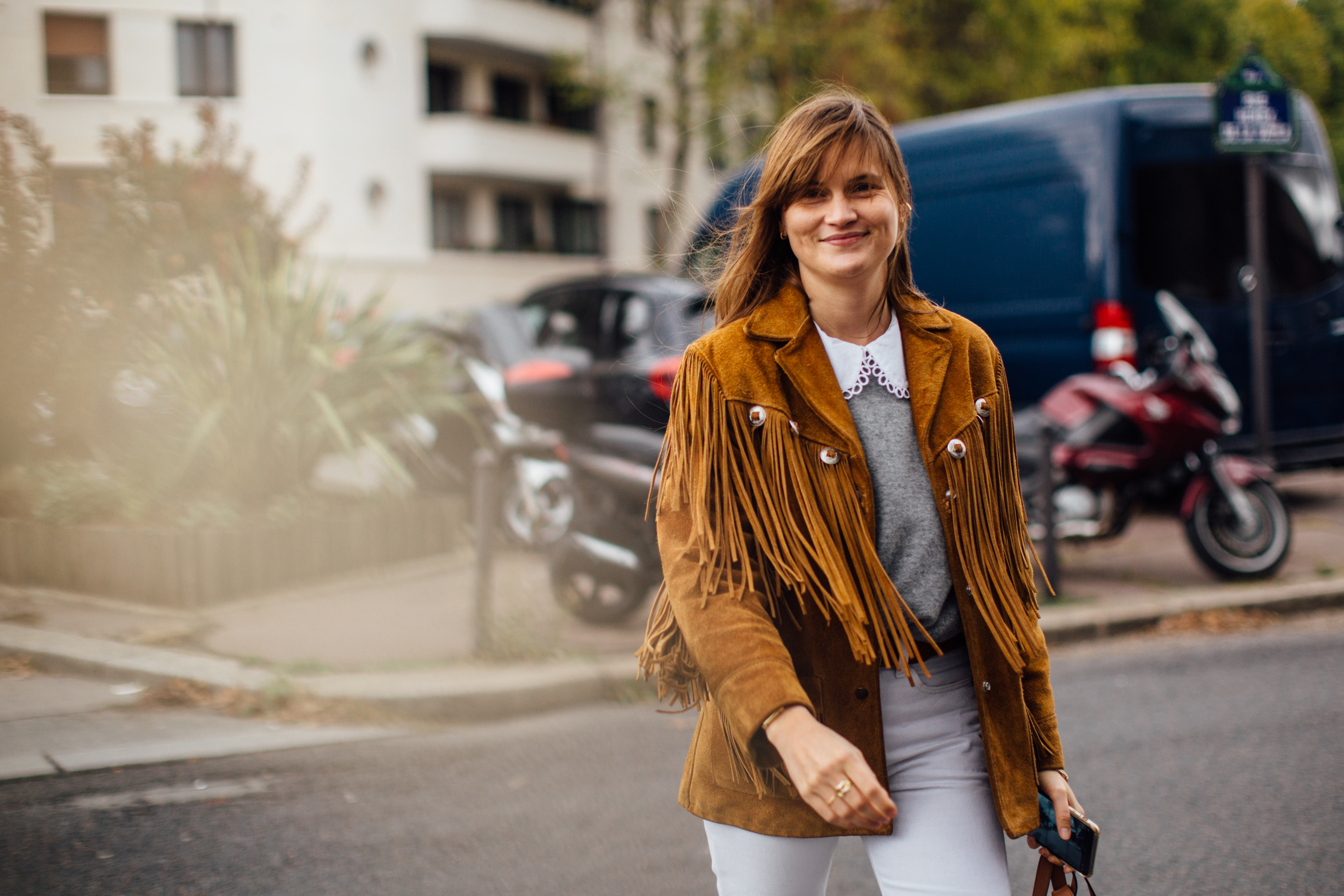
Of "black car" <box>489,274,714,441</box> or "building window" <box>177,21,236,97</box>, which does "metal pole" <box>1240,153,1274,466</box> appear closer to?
"black car" <box>489,274,714,441</box>

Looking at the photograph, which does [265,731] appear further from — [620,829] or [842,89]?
[842,89]

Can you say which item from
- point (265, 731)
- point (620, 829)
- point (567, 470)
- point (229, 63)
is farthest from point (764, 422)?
point (229, 63)

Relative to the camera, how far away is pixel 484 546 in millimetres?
5812

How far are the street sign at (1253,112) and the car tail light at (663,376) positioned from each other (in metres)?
3.89

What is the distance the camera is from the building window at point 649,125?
30406 mm

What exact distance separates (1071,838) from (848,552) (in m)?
0.58

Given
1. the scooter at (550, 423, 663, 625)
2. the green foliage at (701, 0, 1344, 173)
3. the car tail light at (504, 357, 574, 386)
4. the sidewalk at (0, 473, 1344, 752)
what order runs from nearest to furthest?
1. the sidewalk at (0, 473, 1344, 752)
2. the scooter at (550, 423, 663, 625)
3. the car tail light at (504, 357, 574, 386)
4. the green foliage at (701, 0, 1344, 173)

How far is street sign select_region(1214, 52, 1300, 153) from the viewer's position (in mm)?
8055

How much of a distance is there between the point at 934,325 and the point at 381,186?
29583 mm

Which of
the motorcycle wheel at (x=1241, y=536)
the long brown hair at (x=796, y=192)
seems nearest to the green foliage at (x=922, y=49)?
the motorcycle wheel at (x=1241, y=536)

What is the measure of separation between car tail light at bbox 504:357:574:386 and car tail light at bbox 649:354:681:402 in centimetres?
89

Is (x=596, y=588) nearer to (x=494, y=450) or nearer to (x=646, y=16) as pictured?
(x=494, y=450)

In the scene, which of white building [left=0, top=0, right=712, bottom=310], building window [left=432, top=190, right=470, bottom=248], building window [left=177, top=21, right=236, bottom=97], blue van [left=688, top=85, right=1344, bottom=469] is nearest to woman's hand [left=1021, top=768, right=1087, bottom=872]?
blue van [left=688, top=85, right=1344, bottom=469]

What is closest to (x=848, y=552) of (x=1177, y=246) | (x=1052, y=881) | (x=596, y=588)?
(x=1052, y=881)
